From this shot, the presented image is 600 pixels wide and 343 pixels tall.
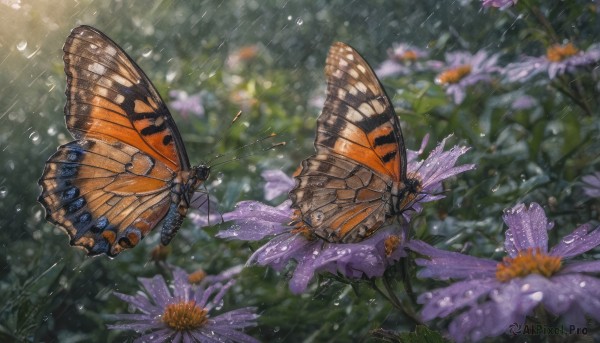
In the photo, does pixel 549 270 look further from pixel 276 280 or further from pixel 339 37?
pixel 339 37

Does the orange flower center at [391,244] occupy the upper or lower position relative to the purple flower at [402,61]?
lower

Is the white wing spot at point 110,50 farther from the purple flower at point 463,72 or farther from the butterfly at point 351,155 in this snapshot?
the purple flower at point 463,72

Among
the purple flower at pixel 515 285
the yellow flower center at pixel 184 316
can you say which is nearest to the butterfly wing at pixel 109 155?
the yellow flower center at pixel 184 316

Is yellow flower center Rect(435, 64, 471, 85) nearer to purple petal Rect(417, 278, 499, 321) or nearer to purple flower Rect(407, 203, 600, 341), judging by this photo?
purple flower Rect(407, 203, 600, 341)

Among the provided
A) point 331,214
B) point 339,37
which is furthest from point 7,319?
point 339,37

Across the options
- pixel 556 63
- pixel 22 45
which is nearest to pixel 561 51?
pixel 556 63

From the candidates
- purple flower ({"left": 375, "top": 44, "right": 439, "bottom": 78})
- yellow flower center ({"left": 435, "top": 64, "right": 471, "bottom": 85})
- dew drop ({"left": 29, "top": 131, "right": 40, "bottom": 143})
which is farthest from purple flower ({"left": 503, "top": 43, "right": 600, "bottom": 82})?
dew drop ({"left": 29, "top": 131, "right": 40, "bottom": 143})
